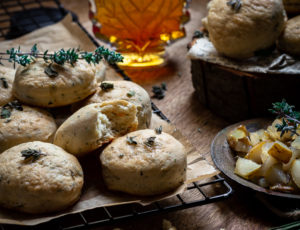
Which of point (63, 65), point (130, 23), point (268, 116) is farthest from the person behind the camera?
point (130, 23)

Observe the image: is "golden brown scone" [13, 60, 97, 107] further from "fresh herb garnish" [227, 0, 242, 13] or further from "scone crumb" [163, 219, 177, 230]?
"fresh herb garnish" [227, 0, 242, 13]

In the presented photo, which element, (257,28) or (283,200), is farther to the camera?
(257,28)

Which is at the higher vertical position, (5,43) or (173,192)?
(5,43)

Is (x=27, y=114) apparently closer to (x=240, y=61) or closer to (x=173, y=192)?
(x=173, y=192)

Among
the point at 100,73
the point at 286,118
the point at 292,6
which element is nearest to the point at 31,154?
the point at 100,73

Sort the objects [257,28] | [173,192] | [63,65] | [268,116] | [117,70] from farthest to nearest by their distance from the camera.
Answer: [117,70], [268,116], [257,28], [63,65], [173,192]

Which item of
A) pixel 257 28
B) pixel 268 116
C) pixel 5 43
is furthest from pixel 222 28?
pixel 5 43
